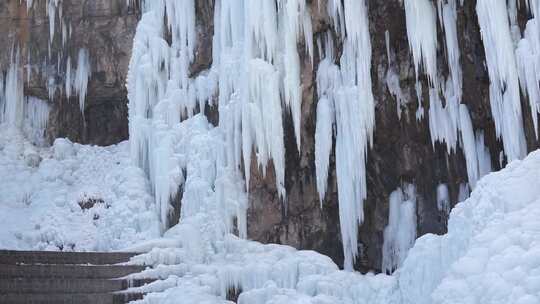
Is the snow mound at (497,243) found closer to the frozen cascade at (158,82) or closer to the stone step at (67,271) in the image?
the stone step at (67,271)

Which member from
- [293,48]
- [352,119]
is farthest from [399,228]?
[293,48]

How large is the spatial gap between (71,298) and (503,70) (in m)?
8.36

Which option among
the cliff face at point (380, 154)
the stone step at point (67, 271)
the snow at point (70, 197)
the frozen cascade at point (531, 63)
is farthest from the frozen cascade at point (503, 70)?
the snow at point (70, 197)

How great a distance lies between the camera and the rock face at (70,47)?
18531 millimetres

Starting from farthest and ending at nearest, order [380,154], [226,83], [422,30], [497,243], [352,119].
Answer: [226,83]
[380,154]
[352,119]
[422,30]
[497,243]

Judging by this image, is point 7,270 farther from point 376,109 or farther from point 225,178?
point 376,109

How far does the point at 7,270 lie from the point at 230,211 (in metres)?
4.75

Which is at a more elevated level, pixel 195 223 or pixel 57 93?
pixel 57 93

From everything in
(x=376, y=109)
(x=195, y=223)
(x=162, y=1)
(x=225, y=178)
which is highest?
(x=162, y=1)

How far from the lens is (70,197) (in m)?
18.0

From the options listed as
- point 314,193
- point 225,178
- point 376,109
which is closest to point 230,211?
point 225,178

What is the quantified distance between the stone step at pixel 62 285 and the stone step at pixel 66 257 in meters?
1.09

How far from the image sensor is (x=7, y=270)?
11477 millimetres

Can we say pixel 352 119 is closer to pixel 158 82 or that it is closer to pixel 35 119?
pixel 158 82
